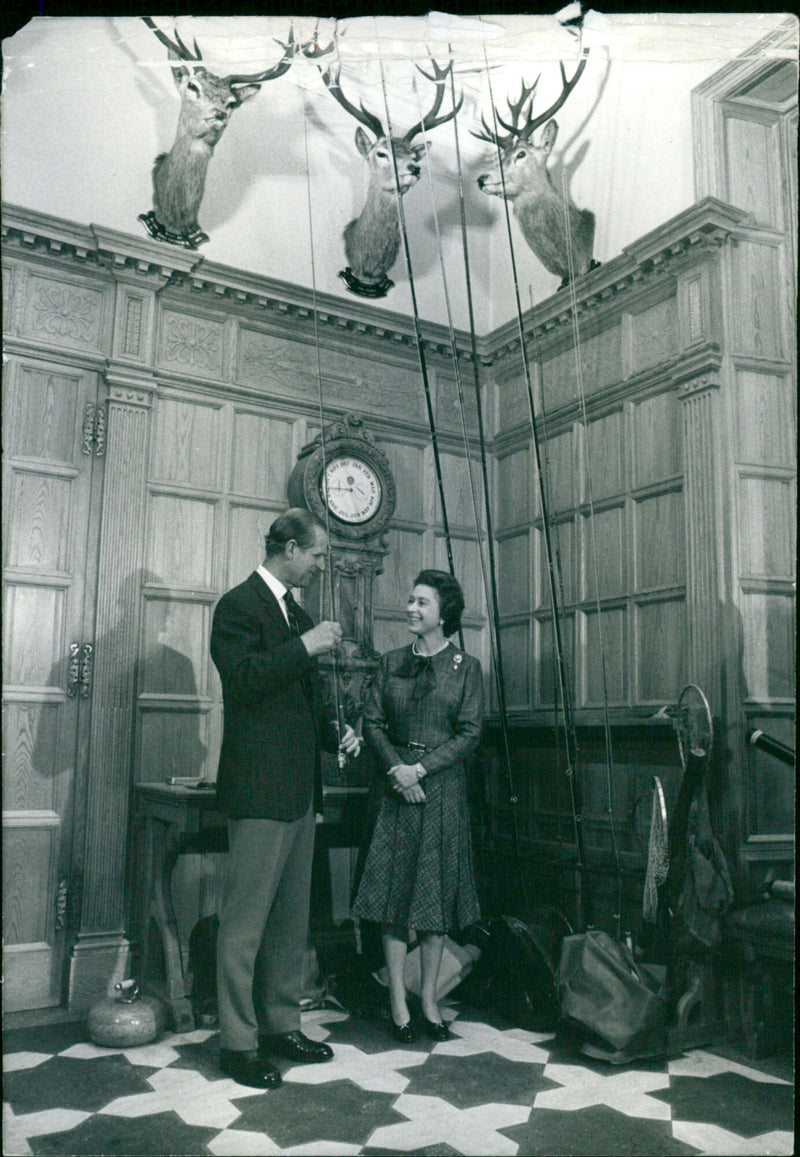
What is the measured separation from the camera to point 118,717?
4086 millimetres

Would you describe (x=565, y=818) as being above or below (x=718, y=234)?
below

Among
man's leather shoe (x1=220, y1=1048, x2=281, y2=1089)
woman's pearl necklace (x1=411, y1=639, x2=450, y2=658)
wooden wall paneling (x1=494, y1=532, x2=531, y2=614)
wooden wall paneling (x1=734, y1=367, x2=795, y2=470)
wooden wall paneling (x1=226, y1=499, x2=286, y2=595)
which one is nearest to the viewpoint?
man's leather shoe (x1=220, y1=1048, x2=281, y2=1089)

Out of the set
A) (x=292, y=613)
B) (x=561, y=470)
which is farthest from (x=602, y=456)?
(x=292, y=613)

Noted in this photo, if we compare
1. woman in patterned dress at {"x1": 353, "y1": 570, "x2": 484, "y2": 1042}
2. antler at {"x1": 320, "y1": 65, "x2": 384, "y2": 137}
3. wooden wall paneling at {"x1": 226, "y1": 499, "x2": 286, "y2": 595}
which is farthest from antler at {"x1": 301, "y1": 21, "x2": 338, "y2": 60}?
wooden wall paneling at {"x1": 226, "y1": 499, "x2": 286, "y2": 595}

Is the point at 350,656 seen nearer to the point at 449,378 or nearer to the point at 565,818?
the point at 565,818

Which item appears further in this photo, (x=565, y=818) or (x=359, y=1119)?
(x=565, y=818)

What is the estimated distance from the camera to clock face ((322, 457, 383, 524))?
4566mm

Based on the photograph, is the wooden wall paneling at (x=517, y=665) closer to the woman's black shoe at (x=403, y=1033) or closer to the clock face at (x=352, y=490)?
the clock face at (x=352, y=490)

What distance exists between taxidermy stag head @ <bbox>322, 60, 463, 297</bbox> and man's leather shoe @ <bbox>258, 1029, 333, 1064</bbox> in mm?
3567

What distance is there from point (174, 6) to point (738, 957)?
129 inches

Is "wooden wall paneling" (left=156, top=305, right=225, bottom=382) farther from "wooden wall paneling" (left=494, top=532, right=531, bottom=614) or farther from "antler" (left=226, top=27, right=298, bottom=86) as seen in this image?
"wooden wall paneling" (left=494, top=532, right=531, bottom=614)

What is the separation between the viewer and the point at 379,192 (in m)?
4.90

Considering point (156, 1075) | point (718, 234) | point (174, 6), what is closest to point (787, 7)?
point (174, 6)

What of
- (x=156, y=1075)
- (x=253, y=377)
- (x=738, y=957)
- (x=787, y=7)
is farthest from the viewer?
(x=253, y=377)
